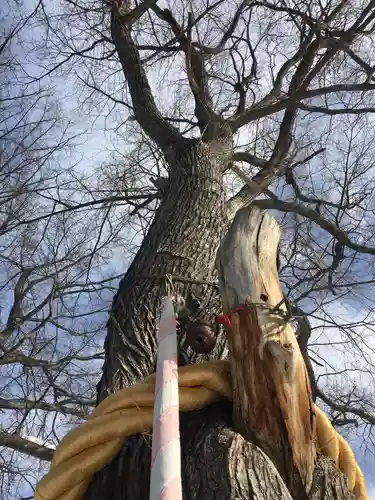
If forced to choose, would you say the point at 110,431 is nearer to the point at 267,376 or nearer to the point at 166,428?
the point at 166,428

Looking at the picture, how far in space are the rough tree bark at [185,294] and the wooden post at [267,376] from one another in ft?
0.17

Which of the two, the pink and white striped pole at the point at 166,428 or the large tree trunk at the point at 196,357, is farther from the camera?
the large tree trunk at the point at 196,357

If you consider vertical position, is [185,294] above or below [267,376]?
above

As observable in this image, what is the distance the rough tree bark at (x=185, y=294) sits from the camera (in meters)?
1.20

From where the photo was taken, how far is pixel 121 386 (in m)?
1.77

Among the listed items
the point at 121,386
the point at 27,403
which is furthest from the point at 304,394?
the point at 27,403

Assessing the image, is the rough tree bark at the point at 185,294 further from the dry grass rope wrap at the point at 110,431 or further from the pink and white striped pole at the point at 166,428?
the pink and white striped pole at the point at 166,428

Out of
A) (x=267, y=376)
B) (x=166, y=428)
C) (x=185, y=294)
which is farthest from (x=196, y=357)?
(x=166, y=428)

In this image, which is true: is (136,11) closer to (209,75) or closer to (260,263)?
(209,75)

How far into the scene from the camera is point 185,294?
2.08m

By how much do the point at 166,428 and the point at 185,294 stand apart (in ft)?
3.42

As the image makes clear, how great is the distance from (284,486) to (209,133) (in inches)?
105

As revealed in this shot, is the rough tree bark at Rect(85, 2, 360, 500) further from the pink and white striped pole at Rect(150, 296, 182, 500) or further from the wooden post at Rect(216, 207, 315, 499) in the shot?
the pink and white striped pole at Rect(150, 296, 182, 500)

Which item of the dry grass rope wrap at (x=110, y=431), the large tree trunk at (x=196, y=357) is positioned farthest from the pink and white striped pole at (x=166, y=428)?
the large tree trunk at (x=196, y=357)
